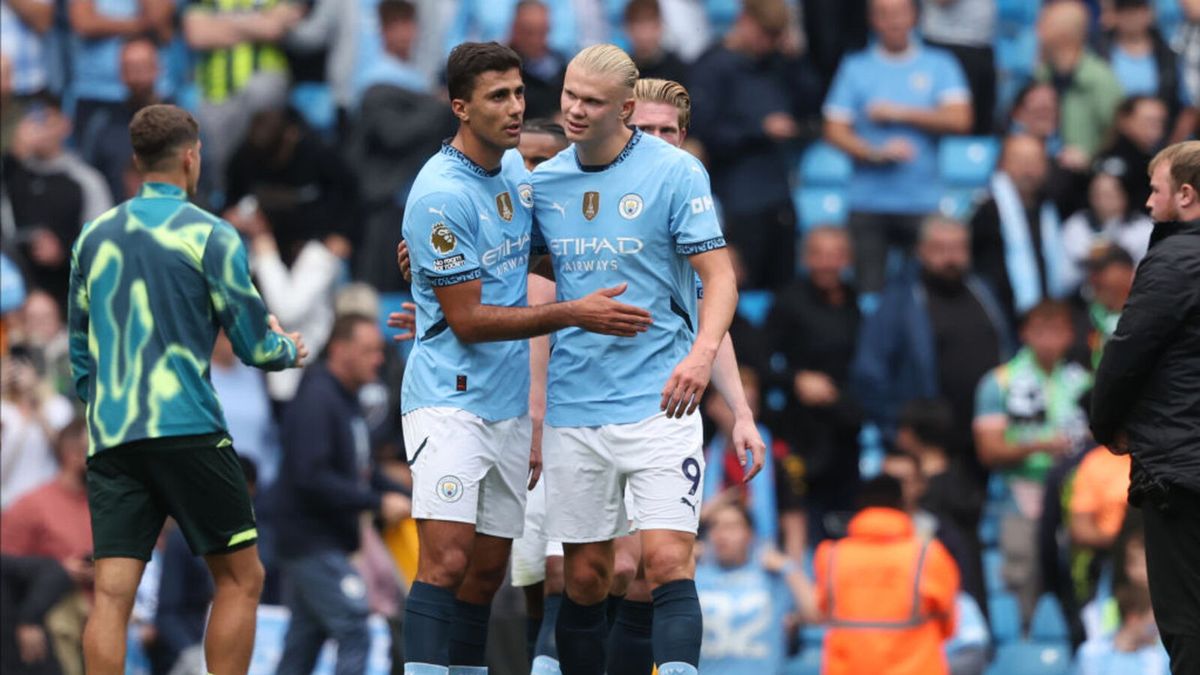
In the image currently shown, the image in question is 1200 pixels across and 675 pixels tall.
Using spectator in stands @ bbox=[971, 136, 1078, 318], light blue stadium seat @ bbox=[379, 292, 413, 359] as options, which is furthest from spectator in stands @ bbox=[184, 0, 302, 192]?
spectator in stands @ bbox=[971, 136, 1078, 318]

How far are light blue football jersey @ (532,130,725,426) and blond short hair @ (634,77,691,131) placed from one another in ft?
2.78

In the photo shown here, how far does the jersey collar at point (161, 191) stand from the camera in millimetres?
9125

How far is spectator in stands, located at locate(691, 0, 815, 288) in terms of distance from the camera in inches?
649

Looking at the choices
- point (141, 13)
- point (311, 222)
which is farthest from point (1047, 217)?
point (141, 13)

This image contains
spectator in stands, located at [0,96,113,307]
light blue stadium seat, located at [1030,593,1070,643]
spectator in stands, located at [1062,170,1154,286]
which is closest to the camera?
light blue stadium seat, located at [1030,593,1070,643]

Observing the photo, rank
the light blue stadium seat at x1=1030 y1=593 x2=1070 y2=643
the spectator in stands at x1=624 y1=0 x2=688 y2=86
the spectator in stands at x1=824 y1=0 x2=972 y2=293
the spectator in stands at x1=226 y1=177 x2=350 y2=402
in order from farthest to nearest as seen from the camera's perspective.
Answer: the spectator in stands at x1=824 y1=0 x2=972 y2=293
the spectator in stands at x1=624 y1=0 x2=688 y2=86
the spectator in stands at x1=226 y1=177 x2=350 y2=402
the light blue stadium seat at x1=1030 y1=593 x2=1070 y2=643

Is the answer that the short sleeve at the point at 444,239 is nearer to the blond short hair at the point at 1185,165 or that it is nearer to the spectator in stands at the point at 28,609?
the blond short hair at the point at 1185,165

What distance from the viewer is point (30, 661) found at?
40.8 feet

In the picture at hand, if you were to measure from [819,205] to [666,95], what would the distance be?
828cm

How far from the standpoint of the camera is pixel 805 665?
13.7m

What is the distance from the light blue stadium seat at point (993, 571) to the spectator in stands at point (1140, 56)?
15.5 feet

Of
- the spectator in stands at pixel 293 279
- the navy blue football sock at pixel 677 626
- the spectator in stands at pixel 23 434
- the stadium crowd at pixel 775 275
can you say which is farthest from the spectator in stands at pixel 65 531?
the navy blue football sock at pixel 677 626

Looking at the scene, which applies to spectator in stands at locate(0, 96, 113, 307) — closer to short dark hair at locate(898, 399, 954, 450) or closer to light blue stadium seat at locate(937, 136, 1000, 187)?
short dark hair at locate(898, 399, 954, 450)

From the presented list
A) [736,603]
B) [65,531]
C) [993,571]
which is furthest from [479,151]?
[993,571]
